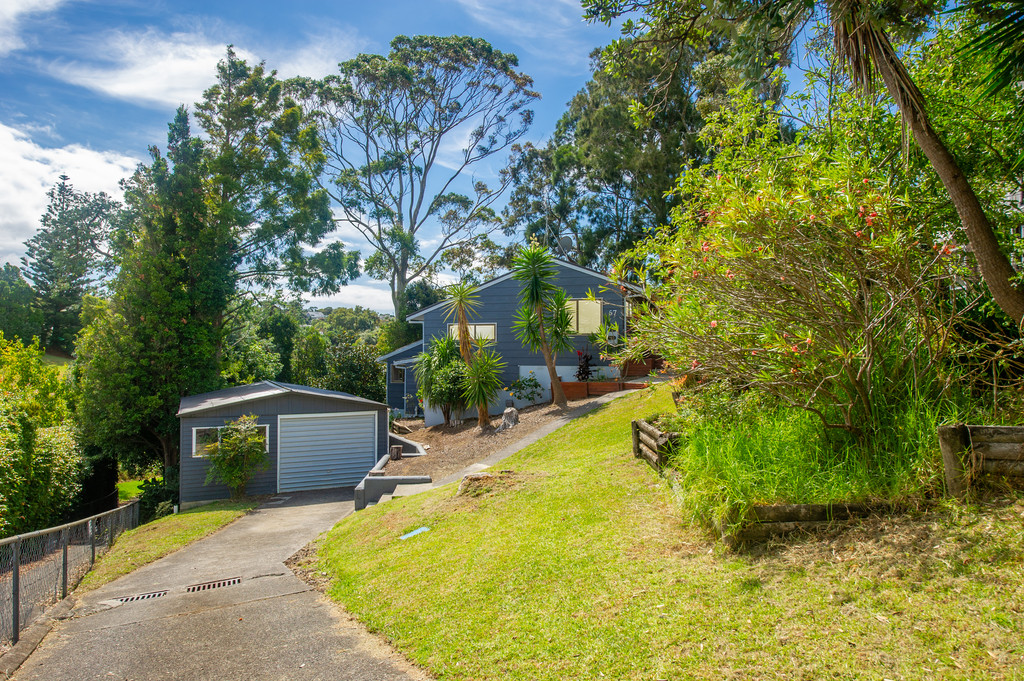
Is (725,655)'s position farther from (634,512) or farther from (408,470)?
(408,470)

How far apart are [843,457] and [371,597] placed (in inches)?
186

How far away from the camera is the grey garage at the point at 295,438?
17391 mm

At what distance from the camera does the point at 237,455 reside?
1683cm

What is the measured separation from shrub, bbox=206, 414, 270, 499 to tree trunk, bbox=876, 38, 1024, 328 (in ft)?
54.4

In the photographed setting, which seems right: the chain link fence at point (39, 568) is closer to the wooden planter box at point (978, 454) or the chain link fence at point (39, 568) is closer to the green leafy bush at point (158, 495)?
the wooden planter box at point (978, 454)

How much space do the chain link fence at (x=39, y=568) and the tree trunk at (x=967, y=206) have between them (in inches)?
361

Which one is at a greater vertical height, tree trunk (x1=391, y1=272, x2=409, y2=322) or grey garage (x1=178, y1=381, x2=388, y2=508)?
tree trunk (x1=391, y1=272, x2=409, y2=322)

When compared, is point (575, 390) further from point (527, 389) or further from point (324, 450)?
point (324, 450)

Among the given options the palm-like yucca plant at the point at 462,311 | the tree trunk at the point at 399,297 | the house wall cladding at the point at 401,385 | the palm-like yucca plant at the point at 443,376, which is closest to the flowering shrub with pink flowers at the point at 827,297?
the palm-like yucca plant at the point at 462,311

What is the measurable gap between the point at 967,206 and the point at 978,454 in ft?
6.25

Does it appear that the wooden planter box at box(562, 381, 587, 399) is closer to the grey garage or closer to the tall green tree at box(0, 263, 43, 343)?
the grey garage

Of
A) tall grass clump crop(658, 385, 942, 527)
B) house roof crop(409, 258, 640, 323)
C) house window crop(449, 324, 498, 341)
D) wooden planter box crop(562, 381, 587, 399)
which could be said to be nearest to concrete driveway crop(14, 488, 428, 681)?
tall grass clump crop(658, 385, 942, 527)

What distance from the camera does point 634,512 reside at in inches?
256

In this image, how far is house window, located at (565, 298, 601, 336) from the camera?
24.0 metres
